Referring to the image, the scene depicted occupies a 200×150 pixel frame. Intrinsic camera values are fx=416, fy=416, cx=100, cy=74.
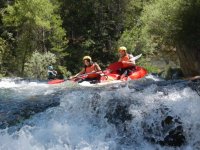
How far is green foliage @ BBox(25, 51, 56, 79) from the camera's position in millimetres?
24781

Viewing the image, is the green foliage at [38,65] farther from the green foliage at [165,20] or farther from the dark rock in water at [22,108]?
the dark rock in water at [22,108]

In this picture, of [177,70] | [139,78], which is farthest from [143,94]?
[177,70]

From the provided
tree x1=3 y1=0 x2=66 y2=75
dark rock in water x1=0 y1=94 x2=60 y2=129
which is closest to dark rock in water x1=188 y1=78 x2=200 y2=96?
dark rock in water x1=0 y1=94 x2=60 y2=129

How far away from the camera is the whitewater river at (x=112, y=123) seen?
795cm

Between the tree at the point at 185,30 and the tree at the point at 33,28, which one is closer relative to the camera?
the tree at the point at 185,30

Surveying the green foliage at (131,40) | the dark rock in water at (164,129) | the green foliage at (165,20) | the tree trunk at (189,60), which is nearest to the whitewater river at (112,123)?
the dark rock in water at (164,129)

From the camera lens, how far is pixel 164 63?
1405 inches

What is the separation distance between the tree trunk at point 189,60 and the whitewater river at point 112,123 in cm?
867

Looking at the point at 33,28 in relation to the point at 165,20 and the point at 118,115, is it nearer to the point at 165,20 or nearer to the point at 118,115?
the point at 165,20

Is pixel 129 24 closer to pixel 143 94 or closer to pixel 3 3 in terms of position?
pixel 3 3

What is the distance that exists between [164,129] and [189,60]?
1110cm

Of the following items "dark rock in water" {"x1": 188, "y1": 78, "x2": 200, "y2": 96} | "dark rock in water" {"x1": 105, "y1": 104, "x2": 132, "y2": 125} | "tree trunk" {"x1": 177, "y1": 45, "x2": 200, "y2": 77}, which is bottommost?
"dark rock in water" {"x1": 105, "y1": 104, "x2": 132, "y2": 125}

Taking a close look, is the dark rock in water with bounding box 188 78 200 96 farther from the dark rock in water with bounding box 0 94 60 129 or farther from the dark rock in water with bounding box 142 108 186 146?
the dark rock in water with bounding box 0 94 60 129

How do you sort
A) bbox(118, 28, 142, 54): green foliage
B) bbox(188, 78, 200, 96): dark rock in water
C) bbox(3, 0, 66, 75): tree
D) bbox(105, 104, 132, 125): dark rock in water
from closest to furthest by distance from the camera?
bbox(105, 104, 132, 125): dark rock in water, bbox(188, 78, 200, 96): dark rock in water, bbox(3, 0, 66, 75): tree, bbox(118, 28, 142, 54): green foliage
